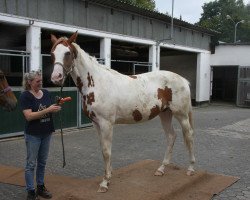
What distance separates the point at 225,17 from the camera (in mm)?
57812

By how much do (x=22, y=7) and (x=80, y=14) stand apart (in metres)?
2.19

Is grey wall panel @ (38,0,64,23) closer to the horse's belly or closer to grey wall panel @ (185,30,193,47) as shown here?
the horse's belly

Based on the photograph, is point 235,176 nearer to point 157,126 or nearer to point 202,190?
point 202,190

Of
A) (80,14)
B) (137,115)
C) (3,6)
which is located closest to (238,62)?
(80,14)

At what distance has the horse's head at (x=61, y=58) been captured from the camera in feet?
13.1

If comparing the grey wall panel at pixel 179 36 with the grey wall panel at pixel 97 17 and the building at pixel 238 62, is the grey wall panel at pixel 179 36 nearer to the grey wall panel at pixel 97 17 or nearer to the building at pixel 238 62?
the building at pixel 238 62

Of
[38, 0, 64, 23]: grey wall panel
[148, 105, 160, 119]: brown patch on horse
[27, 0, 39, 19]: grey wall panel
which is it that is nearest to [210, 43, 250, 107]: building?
[38, 0, 64, 23]: grey wall panel

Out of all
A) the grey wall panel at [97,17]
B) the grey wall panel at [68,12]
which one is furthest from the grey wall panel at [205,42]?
the grey wall panel at [68,12]

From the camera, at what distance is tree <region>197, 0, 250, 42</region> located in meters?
56.9

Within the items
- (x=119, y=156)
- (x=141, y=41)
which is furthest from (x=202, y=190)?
(x=141, y=41)

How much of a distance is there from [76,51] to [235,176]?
3.32 meters

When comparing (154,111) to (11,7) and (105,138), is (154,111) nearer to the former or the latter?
(105,138)

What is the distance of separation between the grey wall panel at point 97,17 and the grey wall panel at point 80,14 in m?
0.18

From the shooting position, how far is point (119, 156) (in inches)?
274
